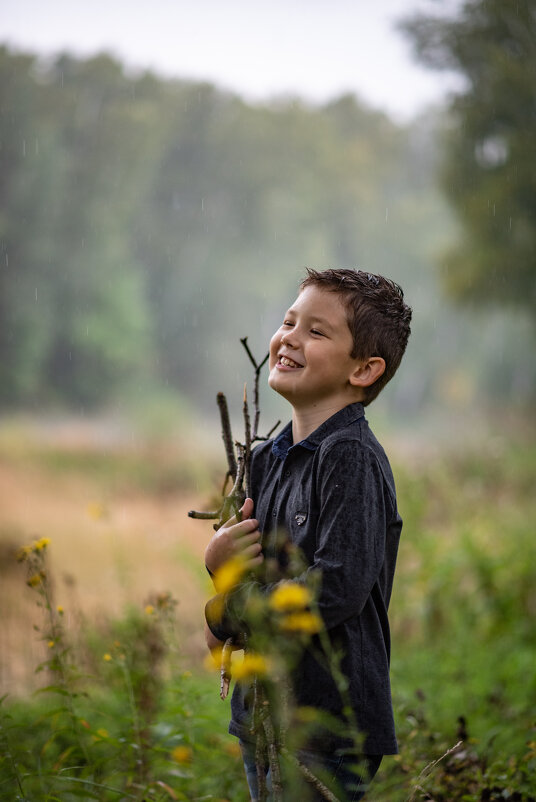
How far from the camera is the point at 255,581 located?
1413mm

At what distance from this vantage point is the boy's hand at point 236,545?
1420 millimetres

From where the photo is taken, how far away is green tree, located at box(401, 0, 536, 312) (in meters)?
7.03

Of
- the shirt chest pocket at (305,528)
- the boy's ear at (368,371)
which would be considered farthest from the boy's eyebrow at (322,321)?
the shirt chest pocket at (305,528)

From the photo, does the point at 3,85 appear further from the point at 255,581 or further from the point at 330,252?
the point at 255,581

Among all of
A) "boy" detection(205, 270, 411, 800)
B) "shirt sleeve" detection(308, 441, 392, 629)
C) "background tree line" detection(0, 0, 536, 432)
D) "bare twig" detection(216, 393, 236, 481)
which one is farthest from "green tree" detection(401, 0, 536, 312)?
"shirt sleeve" detection(308, 441, 392, 629)

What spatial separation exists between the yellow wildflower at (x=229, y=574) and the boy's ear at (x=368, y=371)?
0.43m

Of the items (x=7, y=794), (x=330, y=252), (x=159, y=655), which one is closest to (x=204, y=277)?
(x=330, y=252)

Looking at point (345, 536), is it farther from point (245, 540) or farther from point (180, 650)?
point (180, 650)

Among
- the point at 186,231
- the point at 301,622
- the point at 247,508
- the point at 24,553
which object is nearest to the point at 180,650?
the point at 24,553

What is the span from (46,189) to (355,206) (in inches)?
332

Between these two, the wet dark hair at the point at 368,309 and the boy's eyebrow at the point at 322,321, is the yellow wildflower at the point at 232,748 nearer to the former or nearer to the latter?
the wet dark hair at the point at 368,309

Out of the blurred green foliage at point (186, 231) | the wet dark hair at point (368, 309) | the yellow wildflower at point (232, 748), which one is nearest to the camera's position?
the wet dark hair at point (368, 309)

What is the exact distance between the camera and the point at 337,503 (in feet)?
4.44

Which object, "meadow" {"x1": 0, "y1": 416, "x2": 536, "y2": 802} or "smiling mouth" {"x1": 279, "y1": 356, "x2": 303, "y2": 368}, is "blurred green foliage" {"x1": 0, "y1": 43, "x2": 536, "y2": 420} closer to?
"meadow" {"x1": 0, "y1": 416, "x2": 536, "y2": 802}
